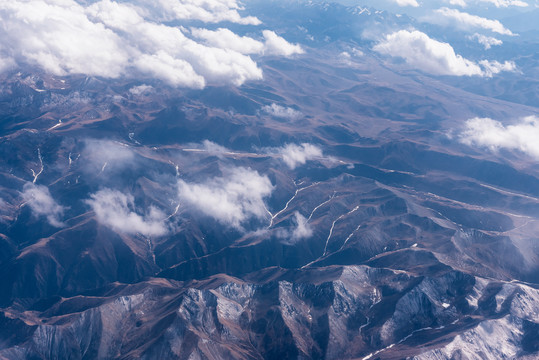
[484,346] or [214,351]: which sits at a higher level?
[484,346]

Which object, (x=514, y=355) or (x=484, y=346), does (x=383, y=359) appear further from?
(x=514, y=355)

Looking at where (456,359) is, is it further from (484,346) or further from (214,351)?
(214,351)

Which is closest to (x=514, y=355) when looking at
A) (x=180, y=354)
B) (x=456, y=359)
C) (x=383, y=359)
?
(x=456, y=359)

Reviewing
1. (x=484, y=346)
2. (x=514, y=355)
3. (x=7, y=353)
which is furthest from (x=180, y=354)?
(x=514, y=355)

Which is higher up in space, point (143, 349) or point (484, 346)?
point (484, 346)

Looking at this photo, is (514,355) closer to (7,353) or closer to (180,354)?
(180,354)

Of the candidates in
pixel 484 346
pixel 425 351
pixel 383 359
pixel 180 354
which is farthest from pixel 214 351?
pixel 484 346

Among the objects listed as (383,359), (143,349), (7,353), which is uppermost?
(383,359)
